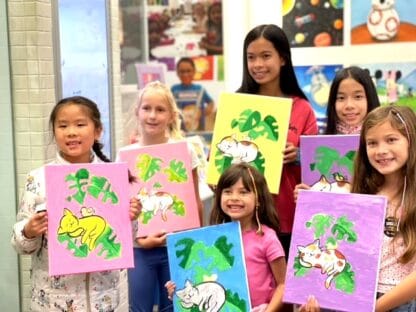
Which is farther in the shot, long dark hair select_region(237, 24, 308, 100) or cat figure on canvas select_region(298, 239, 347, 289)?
long dark hair select_region(237, 24, 308, 100)

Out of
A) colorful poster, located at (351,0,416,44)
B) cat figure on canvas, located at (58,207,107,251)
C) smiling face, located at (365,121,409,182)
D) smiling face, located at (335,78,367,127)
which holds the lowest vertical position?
cat figure on canvas, located at (58,207,107,251)

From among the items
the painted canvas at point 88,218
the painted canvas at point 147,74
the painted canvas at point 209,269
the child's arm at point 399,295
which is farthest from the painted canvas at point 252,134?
the painted canvas at point 147,74

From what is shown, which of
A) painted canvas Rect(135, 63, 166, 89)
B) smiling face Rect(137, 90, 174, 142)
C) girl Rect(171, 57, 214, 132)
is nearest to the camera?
smiling face Rect(137, 90, 174, 142)

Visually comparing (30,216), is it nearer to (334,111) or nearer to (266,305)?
(266,305)

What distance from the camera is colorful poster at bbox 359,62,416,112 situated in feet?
12.5

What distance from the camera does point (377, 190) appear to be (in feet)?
6.32

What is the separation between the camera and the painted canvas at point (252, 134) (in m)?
2.27

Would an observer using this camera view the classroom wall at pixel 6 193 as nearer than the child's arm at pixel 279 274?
No

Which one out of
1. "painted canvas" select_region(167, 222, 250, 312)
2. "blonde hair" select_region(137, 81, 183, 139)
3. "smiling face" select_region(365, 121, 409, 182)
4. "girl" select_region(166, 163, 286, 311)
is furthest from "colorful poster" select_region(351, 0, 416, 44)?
"painted canvas" select_region(167, 222, 250, 312)

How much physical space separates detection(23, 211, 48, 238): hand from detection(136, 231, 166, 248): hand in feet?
1.52

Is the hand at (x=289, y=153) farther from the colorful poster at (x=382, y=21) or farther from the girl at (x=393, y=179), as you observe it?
the colorful poster at (x=382, y=21)

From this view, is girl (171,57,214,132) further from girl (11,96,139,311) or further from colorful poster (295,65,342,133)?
girl (11,96,139,311)

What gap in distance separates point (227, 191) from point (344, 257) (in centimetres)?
51

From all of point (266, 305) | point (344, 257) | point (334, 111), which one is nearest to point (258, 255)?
point (266, 305)
